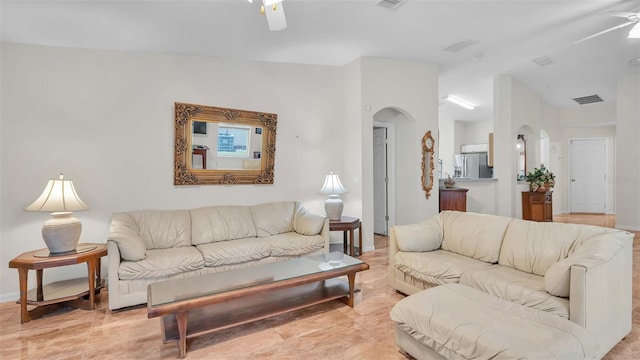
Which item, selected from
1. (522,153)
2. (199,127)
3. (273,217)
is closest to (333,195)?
(273,217)

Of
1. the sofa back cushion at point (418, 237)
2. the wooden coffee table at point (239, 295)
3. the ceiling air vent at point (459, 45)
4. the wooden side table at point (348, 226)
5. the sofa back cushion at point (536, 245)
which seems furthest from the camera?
the ceiling air vent at point (459, 45)

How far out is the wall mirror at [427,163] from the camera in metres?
5.34

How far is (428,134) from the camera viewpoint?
17.5ft

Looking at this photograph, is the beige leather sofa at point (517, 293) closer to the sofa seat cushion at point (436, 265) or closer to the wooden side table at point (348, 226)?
the sofa seat cushion at point (436, 265)

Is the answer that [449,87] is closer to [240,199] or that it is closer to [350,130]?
[350,130]

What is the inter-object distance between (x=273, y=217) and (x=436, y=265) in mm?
2187

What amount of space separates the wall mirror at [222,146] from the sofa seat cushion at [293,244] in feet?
3.32

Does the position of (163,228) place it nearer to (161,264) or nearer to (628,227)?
(161,264)

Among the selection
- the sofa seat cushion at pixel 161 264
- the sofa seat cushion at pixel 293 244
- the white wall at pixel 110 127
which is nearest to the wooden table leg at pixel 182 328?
the sofa seat cushion at pixel 161 264

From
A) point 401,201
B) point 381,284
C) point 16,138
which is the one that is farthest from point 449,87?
point 16,138

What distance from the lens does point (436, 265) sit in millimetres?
2834

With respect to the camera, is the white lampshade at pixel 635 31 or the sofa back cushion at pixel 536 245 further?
the white lampshade at pixel 635 31

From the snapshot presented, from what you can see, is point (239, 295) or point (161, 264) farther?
point (161, 264)

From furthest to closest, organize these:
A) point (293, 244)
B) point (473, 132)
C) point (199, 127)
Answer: point (473, 132) < point (199, 127) < point (293, 244)
